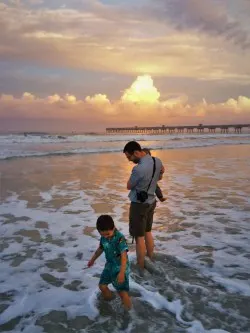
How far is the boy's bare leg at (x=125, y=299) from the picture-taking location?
4.17m

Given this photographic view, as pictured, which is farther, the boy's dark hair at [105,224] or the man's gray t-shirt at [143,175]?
the man's gray t-shirt at [143,175]

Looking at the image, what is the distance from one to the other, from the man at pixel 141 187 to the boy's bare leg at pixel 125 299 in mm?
1028

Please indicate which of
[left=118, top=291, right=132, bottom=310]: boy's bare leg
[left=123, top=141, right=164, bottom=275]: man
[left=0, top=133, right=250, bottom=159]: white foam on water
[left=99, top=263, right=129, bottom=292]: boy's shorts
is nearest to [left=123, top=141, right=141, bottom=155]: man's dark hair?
[left=123, top=141, right=164, bottom=275]: man

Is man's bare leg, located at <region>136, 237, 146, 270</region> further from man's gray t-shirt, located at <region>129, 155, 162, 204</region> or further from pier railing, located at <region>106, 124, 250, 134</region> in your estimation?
pier railing, located at <region>106, 124, 250, 134</region>

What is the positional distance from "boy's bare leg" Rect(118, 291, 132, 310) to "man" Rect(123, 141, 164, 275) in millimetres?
1028

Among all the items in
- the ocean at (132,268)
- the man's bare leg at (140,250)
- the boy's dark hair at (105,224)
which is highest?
the boy's dark hair at (105,224)

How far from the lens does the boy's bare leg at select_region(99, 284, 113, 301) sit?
4316 mm

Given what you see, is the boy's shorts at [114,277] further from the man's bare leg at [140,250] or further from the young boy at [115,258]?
the man's bare leg at [140,250]

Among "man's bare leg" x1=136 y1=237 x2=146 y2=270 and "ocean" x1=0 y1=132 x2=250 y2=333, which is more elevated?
"man's bare leg" x1=136 y1=237 x2=146 y2=270

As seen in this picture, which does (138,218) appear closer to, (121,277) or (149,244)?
(149,244)

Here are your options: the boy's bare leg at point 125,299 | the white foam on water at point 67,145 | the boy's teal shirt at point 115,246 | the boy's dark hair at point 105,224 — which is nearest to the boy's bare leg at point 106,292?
the boy's bare leg at point 125,299

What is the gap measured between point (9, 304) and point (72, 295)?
2.54 ft

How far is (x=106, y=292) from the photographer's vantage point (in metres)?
4.36

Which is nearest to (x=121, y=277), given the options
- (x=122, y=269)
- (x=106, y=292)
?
(x=122, y=269)
